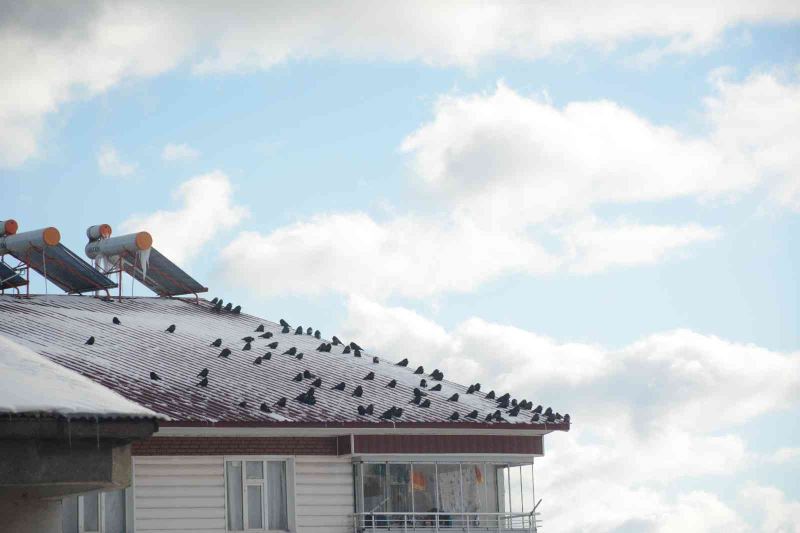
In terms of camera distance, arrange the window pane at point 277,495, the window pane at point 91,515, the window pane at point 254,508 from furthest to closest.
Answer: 1. the window pane at point 277,495
2. the window pane at point 254,508
3. the window pane at point 91,515

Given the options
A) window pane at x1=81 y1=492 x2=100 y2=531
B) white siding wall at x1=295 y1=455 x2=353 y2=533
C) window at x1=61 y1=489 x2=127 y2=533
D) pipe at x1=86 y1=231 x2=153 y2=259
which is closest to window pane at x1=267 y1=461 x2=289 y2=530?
white siding wall at x1=295 y1=455 x2=353 y2=533

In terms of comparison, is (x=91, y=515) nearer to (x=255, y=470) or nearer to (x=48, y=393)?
(x=255, y=470)

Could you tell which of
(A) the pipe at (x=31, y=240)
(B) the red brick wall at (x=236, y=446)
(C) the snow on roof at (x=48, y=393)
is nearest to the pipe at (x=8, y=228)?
(A) the pipe at (x=31, y=240)

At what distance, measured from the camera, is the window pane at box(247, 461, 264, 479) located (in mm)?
21984

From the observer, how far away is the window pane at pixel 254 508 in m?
21.8

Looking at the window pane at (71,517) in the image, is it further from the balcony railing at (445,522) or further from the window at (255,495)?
the balcony railing at (445,522)

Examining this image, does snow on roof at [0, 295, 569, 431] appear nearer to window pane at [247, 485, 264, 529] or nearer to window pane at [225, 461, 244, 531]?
window pane at [225, 461, 244, 531]

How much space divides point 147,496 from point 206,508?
100 cm

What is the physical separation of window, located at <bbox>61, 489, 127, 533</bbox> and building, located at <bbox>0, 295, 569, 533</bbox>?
3cm

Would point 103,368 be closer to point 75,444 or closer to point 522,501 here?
point 522,501

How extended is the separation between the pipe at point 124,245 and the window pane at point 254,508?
11277 millimetres

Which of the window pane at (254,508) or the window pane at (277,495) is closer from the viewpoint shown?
the window pane at (254,508)

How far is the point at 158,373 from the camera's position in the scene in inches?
909

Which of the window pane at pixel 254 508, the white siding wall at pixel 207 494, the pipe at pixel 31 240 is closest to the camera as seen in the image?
the white siding wall at pixel 207 494
